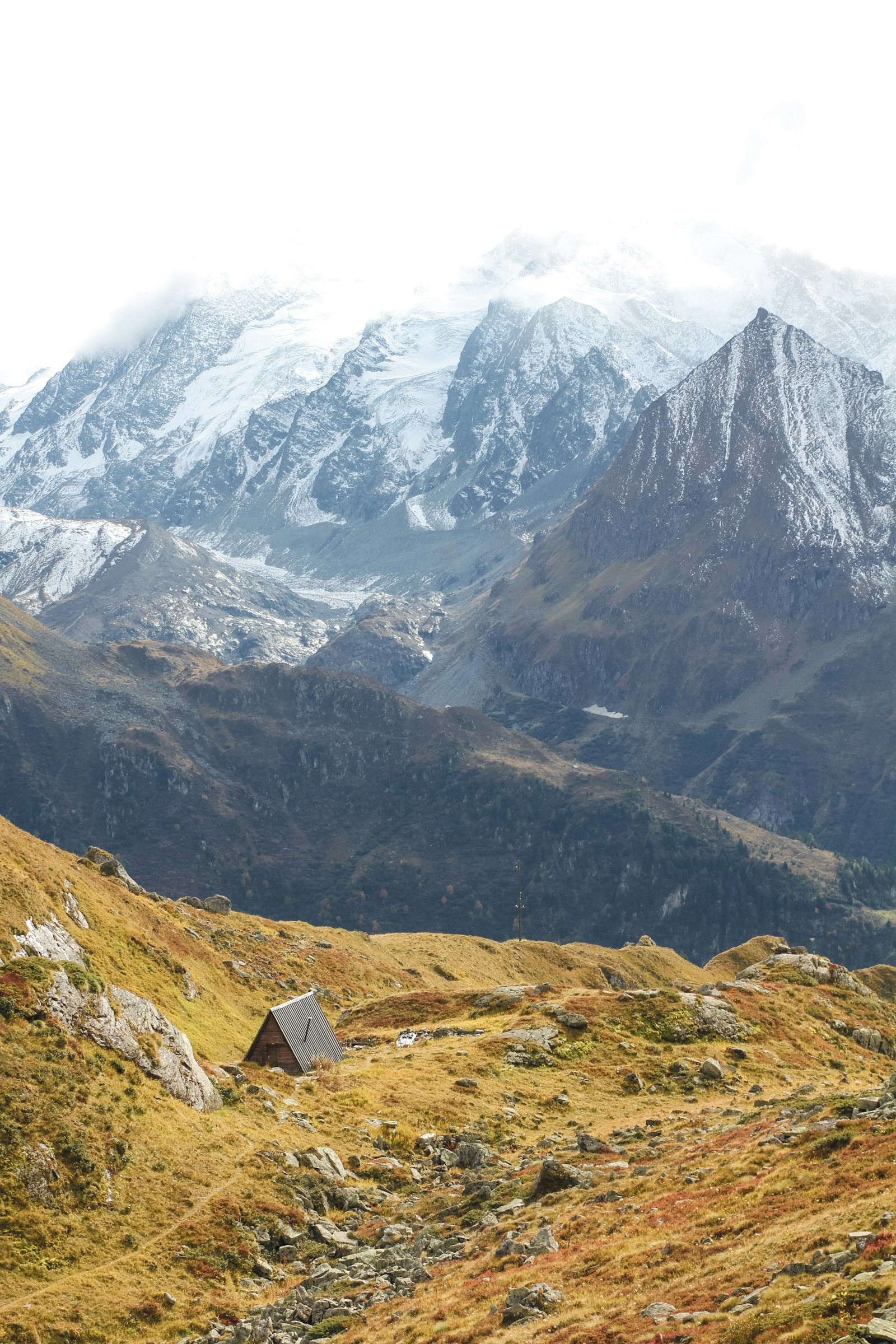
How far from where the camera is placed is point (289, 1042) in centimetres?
7512

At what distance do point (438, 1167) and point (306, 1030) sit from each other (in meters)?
19.3

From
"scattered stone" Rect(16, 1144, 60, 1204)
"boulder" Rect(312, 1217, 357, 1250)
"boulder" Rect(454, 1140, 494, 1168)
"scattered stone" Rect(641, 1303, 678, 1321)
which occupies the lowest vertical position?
"boulder" Rect(454, 1140, 494, 1168)

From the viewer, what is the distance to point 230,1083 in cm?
6184

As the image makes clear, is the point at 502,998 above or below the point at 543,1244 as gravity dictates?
below

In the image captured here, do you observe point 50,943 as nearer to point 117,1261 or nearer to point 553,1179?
point 117,1261

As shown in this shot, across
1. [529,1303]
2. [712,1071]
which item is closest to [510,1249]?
[529,1303]

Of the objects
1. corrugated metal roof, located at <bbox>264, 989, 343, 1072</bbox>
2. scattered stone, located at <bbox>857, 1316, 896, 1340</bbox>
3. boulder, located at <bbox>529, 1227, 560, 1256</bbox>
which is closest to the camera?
scattered stone, located at <bbox>857, 1316, 896, 1340</bbox>

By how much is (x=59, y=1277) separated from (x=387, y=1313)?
39.3 feet

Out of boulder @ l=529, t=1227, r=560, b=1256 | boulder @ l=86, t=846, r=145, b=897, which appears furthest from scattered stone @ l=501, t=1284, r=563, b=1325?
boulder @ l=86, t=846, r=145, b=897

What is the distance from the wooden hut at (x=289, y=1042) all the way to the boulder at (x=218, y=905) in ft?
194

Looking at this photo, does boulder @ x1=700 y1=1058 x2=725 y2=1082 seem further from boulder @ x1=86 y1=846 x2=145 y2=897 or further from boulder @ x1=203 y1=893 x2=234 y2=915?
boulder @ x1=203 y1=893 x2=234 y2=915

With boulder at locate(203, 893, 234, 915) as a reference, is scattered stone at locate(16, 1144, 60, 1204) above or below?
above

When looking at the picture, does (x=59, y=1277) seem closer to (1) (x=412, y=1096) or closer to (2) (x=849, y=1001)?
(1) (x=412, y=1096)

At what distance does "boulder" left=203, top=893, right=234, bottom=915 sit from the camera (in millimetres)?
137337
